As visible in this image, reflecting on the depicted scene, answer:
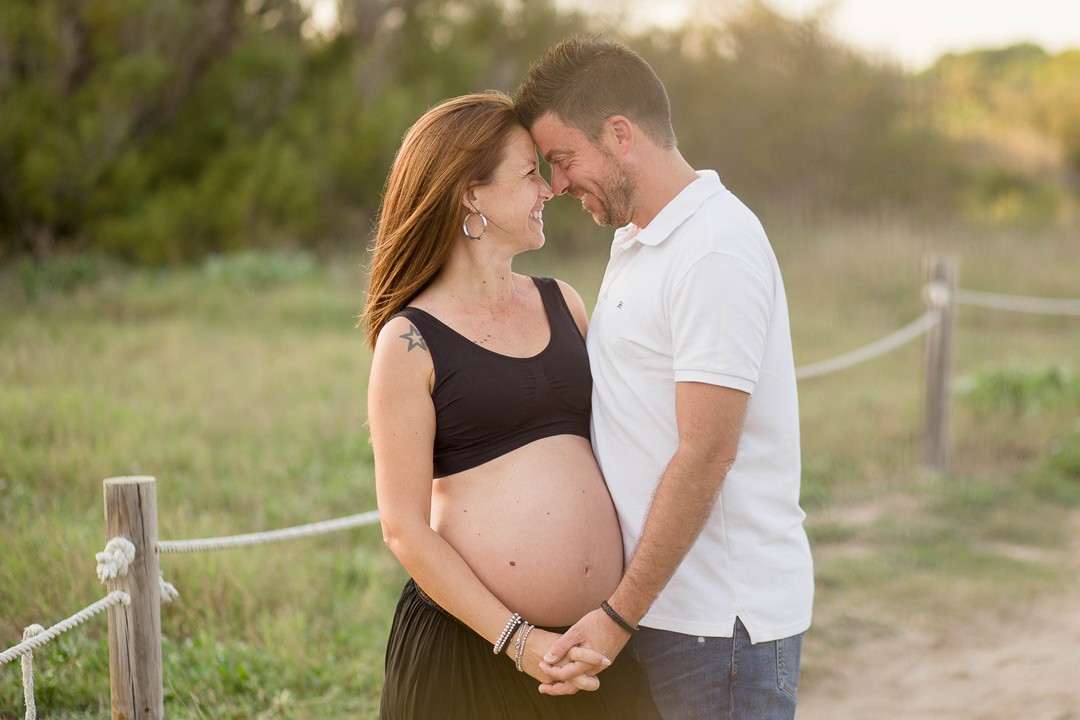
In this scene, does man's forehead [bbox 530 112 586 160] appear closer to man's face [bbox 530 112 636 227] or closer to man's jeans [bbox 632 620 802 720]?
man's face [bbox 530 112 636 227]

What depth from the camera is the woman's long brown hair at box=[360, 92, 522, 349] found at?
2412mm

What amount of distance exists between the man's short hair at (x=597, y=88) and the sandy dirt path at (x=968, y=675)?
2752mm

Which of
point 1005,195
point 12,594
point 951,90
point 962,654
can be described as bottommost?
point 962,654

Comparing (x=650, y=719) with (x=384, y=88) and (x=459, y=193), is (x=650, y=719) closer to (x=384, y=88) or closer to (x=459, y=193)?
(x=459, y=193)

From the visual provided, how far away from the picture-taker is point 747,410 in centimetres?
220

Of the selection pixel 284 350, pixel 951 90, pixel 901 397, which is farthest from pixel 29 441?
pixel 951 90

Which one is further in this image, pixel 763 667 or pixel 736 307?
pixel 763 667

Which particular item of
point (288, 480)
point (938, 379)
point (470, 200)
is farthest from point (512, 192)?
point (938, 379)

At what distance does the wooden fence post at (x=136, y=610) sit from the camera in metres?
2.50

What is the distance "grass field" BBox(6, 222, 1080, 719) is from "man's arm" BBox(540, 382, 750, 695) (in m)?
1.91

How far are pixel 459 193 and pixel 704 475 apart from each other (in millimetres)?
860

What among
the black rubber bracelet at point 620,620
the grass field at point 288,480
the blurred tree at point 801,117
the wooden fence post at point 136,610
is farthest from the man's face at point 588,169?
the blurred tree at point 801,117

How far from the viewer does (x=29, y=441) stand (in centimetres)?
604

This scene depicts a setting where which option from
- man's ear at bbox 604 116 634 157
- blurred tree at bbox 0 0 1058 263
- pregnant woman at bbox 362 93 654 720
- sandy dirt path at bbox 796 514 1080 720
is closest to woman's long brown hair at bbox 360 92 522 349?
pregnant woman at bbox 362 93 654 720
